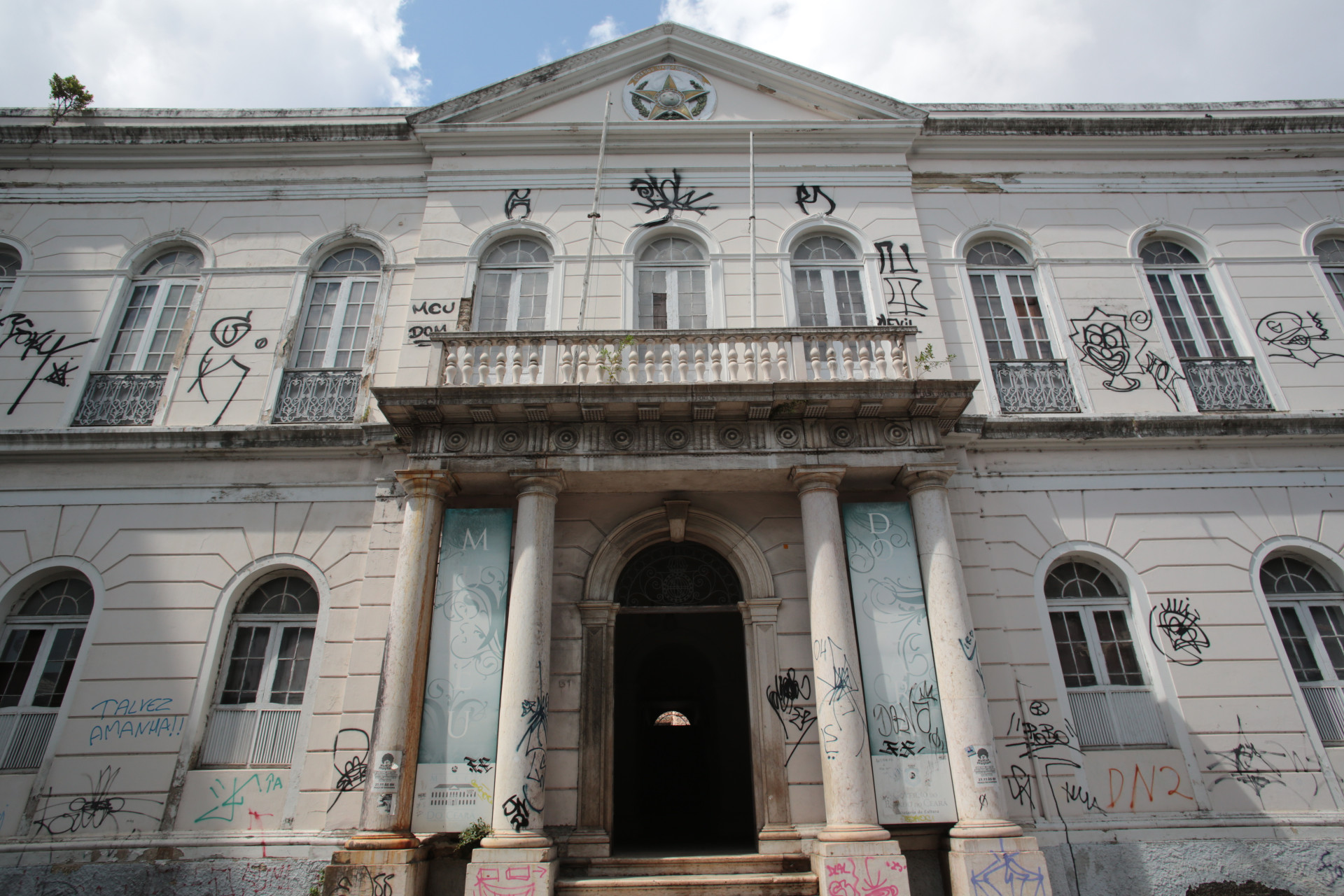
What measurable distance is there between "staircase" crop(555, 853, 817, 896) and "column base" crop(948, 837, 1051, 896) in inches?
54.3

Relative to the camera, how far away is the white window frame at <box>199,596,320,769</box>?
25.5 feet

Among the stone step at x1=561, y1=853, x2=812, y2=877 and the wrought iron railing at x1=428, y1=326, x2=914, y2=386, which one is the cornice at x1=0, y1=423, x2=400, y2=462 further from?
the stone step at x1=561, y1=853, x2=812, y2=877

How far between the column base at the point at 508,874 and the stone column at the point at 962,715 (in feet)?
12.7

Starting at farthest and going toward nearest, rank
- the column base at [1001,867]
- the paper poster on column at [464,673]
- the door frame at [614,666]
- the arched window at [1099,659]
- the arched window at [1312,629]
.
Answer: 1. the arched window at [1312,629]
2. the arched window at [1099,659]
3. the door frame at [614,666]
4. the paper poster on column at [464,673]
5. the column base at [1001,867]

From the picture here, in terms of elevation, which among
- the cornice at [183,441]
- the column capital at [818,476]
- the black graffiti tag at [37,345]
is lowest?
the column capital at [818,476]

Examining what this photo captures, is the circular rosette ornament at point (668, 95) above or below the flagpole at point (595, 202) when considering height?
above

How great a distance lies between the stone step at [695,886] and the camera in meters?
6.54

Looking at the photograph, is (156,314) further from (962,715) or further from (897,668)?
(962,715)

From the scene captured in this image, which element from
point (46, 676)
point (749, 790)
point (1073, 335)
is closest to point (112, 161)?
point (46, 676)

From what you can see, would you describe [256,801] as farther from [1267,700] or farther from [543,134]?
[1267,700]

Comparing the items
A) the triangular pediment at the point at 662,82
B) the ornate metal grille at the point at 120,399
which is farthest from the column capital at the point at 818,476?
the ornate metal grille at the point at 120,399

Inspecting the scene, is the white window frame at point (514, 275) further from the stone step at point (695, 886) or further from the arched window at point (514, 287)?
the stone step at point (695, 886)

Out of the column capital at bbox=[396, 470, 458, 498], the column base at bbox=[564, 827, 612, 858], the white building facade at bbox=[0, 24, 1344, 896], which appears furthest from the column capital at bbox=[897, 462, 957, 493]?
the column capital at bbox=[396, 470, 458, 498]

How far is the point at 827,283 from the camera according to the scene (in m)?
10.2
